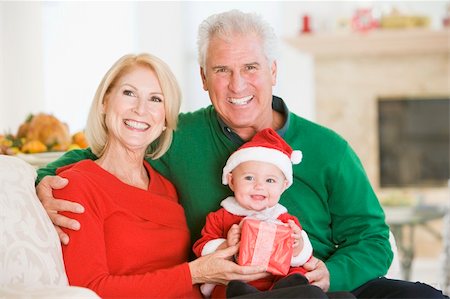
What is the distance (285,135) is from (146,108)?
48 centimetres

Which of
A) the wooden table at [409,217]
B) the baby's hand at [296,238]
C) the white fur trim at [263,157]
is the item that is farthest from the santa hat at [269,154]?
the wooden table at [409,217]

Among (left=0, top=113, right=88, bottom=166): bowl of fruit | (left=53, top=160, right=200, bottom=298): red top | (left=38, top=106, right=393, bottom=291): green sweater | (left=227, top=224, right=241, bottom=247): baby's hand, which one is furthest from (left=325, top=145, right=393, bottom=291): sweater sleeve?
(left=0, top=113, right=88, bottom=166): bowl of fruit

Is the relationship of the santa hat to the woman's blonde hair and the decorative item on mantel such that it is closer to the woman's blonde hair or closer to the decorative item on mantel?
the woman's blonde hair

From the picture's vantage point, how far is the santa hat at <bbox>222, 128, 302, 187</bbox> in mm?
2064

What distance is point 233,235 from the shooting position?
6.54ft

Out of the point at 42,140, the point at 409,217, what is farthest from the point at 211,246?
the point at 409,217

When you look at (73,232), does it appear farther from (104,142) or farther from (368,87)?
(368,87)

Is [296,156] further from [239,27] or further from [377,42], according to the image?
[377,42]

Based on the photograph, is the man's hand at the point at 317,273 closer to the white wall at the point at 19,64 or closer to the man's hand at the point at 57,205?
the man's hand at the point at 57,205

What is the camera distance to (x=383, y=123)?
693cm

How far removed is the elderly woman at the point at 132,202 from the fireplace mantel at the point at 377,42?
4647 millimetres

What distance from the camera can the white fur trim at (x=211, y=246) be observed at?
203cm

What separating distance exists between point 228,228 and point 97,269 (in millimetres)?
416

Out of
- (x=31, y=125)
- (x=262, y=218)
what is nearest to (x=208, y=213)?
(x=262, y=218)
